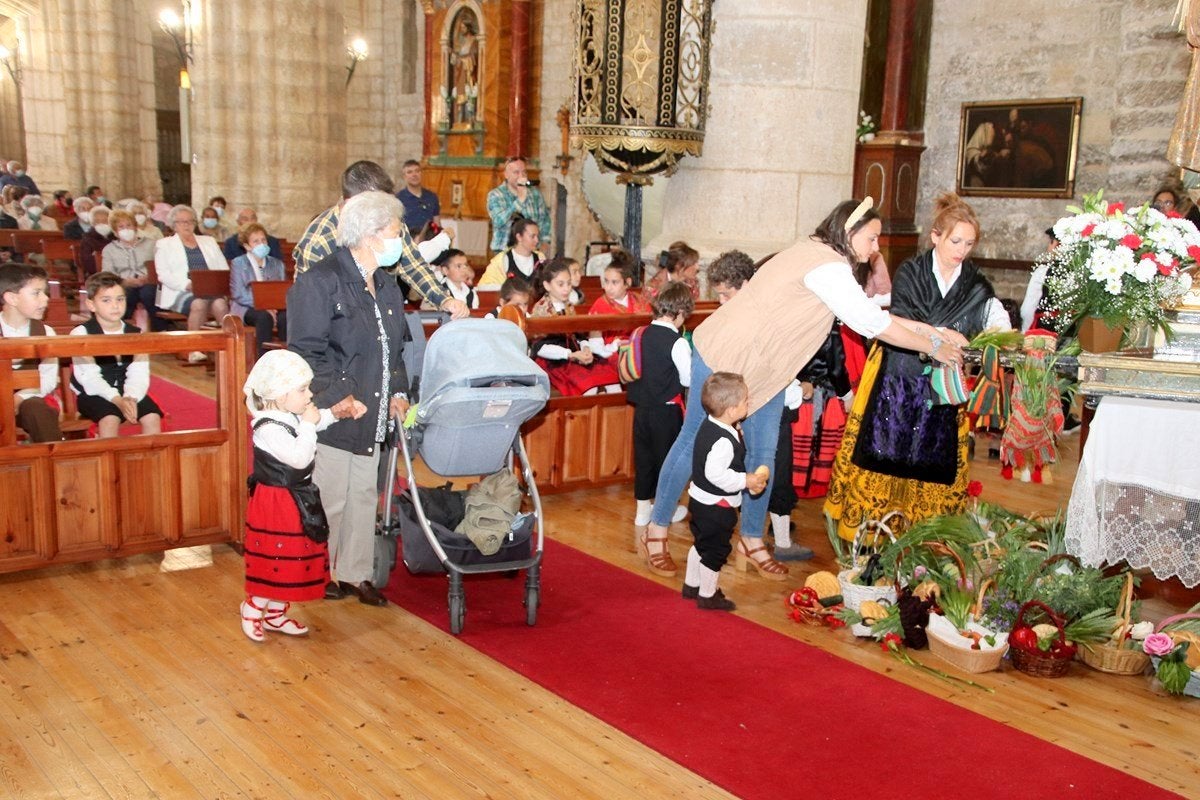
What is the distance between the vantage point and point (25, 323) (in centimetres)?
568

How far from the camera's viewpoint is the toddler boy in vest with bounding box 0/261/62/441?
5500mm

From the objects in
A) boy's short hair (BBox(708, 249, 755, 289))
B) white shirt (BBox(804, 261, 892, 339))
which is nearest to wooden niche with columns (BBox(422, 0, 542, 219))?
boy's short hair (BBox(708, 249, 755, 289))

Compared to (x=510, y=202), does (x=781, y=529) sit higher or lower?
lower

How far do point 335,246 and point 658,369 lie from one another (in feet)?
5.70

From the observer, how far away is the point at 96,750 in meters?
3.68

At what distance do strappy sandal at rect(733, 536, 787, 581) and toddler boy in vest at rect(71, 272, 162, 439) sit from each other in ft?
10.3

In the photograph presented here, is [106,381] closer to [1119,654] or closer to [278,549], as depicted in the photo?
[278,549]

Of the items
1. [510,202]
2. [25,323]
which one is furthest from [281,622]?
[510,202]

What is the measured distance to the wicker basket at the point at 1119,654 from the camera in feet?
14.8

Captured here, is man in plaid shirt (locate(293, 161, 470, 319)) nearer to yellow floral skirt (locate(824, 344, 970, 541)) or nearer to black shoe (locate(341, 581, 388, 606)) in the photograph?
black shoe (locate(341, 581, 388, 606))

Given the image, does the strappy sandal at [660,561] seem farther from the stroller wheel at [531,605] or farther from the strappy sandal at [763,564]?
the stroller wheel at [531,605]

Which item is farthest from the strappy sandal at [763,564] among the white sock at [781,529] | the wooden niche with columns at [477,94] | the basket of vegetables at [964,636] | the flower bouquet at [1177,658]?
the wooden niche with columns at [477,94]

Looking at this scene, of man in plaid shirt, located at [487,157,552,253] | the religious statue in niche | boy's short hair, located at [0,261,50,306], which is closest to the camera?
boy's short hair, located at [0,261,50,306]

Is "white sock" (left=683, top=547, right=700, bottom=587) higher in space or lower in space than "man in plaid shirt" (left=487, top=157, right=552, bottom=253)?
lower
